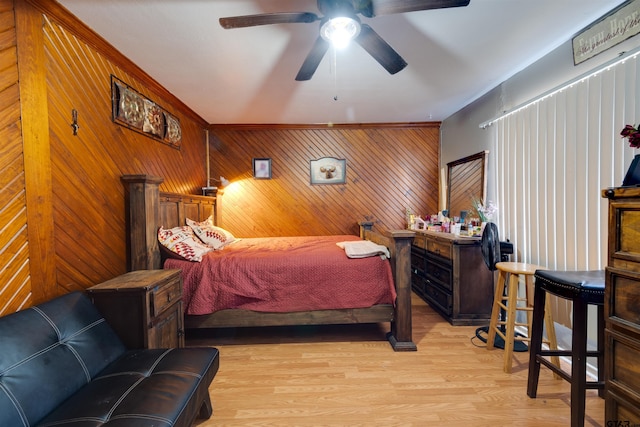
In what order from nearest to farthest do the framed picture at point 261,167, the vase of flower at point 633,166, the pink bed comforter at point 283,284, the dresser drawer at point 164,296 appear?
the vase of flower at point 633,166, the dresser drawer at point 164,296, the pink bed comforter at point 283,284, the framed picture at point 261,167

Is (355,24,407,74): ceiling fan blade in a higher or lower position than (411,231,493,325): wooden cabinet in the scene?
higher

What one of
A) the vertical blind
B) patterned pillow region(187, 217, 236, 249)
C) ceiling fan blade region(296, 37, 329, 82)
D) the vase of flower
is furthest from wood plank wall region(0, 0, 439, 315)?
the vertical blind

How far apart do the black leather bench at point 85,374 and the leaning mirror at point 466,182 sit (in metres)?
3.30

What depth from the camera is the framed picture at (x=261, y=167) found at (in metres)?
4.37

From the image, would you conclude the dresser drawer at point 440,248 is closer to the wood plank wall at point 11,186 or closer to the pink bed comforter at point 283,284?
the pink bed comforter at point 283,284

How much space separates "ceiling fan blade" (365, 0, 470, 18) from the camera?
1.43 m

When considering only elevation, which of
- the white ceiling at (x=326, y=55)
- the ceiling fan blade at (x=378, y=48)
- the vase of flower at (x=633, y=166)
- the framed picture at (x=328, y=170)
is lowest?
the vase of flower at (x=633, y=166)

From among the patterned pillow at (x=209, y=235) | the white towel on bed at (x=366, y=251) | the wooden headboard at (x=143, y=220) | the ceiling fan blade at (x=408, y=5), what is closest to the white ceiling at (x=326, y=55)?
the ceiling fan blade at (x=408, y=5)

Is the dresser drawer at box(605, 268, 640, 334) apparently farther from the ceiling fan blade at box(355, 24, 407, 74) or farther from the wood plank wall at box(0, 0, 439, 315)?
the wood plank wall at box(0, 0, 439, 315)

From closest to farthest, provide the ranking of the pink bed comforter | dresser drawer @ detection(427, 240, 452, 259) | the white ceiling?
the white ceiling
the pink bed comforter
dresser drawer @ detection(427, 240, 452, 259)

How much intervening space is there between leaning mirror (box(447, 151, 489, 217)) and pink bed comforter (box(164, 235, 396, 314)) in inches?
70.3

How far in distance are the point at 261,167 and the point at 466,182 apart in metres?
2.96

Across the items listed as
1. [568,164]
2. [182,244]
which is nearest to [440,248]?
[568,164]

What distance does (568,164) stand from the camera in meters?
2.20
